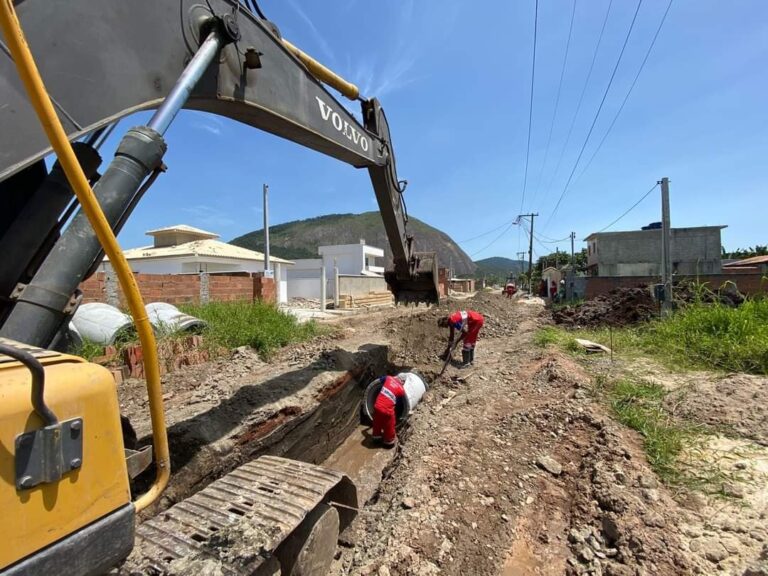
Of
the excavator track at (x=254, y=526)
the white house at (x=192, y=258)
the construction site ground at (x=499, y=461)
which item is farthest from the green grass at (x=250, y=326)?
the white house at (x=192, y=258)

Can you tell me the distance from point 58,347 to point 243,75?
1931mm

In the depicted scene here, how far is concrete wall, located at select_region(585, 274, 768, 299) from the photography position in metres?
12.7

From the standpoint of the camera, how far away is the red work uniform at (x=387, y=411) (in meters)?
5.21

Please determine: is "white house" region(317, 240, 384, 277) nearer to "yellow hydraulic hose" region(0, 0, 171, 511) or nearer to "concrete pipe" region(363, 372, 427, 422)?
"concrete pipe" region(363, 372, 427, 422)

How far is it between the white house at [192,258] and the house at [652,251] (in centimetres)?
2266

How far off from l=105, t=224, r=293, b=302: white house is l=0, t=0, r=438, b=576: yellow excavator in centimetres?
1581

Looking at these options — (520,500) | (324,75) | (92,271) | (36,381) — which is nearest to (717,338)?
(520,500)

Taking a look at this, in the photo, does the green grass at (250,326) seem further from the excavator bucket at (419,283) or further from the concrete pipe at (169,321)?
the excavator bucket at (419,283)

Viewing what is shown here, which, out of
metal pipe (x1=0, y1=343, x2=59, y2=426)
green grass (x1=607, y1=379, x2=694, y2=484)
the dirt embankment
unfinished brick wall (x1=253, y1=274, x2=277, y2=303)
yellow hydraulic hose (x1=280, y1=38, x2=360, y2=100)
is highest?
yellow hydraulic hose (x1=280, y1=38, x2=360, y2=100)

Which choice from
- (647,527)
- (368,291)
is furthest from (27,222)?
(368,291)

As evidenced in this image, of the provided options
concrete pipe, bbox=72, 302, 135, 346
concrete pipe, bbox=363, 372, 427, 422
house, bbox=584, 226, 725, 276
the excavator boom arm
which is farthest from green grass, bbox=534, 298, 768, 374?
house, bbox=584, 226, 725, 276

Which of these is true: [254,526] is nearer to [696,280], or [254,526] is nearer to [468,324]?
[468,324]

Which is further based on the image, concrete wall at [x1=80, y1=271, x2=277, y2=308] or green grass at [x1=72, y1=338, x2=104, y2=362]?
concrete wall at [x1=80, y1=271, x2=277, y2=308]

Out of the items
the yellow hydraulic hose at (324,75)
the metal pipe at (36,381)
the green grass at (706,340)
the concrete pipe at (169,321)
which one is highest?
the yellow hydraulic hose at (324,75)
